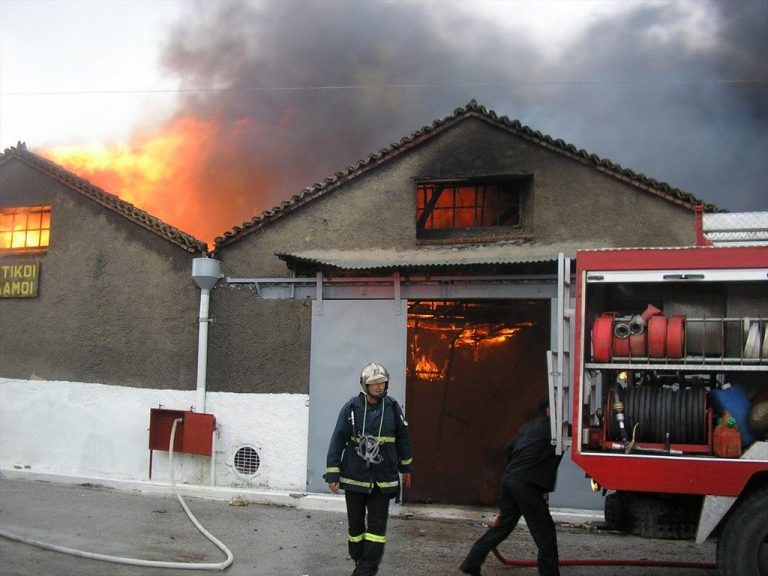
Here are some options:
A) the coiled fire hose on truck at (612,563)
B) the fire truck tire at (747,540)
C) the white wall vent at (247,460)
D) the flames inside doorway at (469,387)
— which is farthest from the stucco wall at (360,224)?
the fire truck tire at (747,540)

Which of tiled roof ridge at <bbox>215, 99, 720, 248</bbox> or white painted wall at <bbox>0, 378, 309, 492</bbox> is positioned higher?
tiled roof ridge at <bbox>215, 99, 720, 248</bbox>

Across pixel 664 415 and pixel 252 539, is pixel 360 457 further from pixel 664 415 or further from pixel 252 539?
pixel 252 539

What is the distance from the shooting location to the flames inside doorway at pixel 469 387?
1055 centimetres

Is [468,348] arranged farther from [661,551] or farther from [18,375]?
[18,375]

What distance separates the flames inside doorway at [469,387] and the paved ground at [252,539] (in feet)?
1.66

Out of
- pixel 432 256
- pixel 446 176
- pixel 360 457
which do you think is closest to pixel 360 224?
pixel 432 256

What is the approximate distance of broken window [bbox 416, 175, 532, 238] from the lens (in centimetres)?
1179

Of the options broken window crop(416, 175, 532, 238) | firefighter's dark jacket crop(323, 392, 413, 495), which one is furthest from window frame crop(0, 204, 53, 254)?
firefighter's dark jacket crop(323, 392, 413, 495)

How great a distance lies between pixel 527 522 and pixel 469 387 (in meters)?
4.17

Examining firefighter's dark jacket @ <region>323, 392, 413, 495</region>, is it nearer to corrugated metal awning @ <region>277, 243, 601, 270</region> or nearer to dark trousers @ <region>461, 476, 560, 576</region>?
dark trousers @ <region>461, 476, 560, 576</region>

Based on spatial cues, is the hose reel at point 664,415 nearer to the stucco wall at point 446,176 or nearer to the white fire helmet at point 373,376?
the white fire helmet at point 373,376

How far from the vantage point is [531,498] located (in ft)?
21.6

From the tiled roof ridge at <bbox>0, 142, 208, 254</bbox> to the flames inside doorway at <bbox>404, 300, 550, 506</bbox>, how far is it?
356 cm

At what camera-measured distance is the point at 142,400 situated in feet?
39.4
